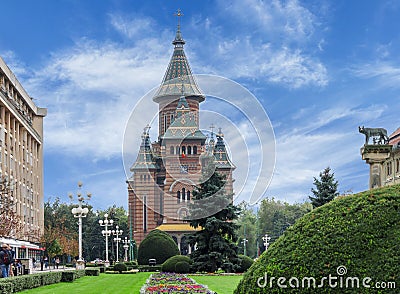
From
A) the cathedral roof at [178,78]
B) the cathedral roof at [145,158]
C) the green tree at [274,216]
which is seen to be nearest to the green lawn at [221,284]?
the cathedral roof at [145,158]

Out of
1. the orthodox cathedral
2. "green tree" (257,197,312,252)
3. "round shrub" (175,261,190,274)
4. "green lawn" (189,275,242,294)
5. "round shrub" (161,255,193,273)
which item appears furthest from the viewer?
"green tree" (257,197,312,252)

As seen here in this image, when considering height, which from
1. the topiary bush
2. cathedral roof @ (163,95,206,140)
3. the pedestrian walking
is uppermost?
cathedral roof @ (163,95,206,140)

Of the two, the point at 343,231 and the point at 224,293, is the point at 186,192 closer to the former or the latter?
the point at 224,293

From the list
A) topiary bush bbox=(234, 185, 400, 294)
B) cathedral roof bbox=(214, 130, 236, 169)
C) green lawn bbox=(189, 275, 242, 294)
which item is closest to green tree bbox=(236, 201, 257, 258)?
cathedral roof bbox=(214, 130, 236, 169)

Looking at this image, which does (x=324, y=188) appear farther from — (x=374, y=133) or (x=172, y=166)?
(x=172, y=166)

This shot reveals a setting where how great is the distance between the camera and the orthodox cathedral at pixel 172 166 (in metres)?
75.0

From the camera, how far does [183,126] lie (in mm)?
79688

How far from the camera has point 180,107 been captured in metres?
79.6

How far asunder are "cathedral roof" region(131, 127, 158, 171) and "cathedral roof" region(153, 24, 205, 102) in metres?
5.48

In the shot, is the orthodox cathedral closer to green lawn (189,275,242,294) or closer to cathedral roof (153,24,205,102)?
cathedral roof (153,24,205,102)

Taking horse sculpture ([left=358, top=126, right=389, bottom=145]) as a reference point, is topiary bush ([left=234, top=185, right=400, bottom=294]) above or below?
below

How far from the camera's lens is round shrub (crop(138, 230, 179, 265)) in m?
51.2

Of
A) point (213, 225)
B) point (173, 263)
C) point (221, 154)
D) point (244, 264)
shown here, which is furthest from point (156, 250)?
point (221, 154)

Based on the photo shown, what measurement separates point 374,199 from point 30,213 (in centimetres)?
5587
